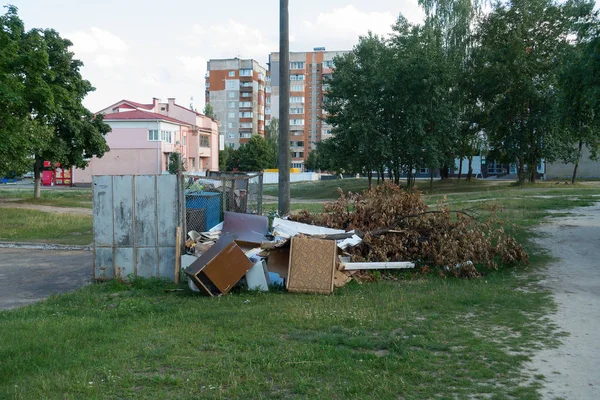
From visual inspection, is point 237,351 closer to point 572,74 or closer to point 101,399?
point 101,399

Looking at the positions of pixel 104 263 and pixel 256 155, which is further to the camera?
pixel 256 155

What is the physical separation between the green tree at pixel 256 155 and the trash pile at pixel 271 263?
78.0 metres

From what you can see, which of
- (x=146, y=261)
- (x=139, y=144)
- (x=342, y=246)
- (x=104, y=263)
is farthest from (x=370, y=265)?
(x=139, y=144)

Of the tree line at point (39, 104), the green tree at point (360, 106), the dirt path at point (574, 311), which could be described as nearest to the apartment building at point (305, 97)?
the green tree at point (360, 106)

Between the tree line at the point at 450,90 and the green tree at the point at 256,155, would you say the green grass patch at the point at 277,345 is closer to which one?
the tree line at the point at 450,90

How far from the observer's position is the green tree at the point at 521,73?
3778 cm

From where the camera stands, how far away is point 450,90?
4194 cm

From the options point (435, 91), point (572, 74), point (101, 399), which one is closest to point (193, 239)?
point (101, 399)

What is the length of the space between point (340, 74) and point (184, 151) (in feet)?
115

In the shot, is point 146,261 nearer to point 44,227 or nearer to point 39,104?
point 44,227

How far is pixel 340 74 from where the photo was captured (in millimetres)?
41625

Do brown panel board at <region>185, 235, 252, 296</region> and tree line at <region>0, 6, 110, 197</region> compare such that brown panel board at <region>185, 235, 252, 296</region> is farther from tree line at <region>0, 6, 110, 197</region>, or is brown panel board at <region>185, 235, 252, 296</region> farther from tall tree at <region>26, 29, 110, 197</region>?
tall tree at <region>26, 29, 110, 197</region>

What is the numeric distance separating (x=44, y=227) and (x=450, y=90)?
96.4 ft

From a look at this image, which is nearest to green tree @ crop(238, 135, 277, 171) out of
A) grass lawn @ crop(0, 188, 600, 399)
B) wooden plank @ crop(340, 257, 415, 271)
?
wooden plank @ crop(340, 257, 415, 271)
